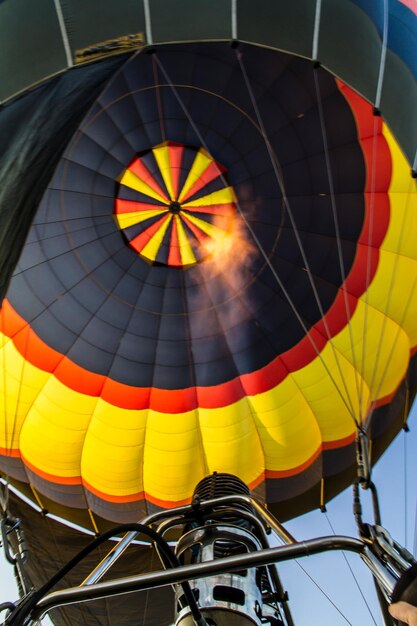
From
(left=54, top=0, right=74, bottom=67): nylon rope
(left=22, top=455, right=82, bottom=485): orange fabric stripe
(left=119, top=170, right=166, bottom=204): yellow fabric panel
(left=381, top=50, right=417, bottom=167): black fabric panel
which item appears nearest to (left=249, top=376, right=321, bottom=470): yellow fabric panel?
(left=22, top=455, right=82, bottom=485): orange fabric stripe

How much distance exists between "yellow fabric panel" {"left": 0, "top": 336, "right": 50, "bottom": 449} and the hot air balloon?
0.05ft

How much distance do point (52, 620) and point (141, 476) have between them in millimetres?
1444

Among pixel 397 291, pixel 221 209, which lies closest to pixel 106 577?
pixel 221 209

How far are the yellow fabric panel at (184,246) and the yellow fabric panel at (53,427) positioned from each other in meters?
1.67

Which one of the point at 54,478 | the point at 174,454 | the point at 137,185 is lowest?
the point at 174,454

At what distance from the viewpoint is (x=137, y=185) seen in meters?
5.98

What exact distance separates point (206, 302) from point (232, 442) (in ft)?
4.50

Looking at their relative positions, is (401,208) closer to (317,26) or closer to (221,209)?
(221,209)

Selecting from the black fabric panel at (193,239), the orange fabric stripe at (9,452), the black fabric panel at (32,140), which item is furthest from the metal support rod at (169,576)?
the orange fabric stripe at (9,452)

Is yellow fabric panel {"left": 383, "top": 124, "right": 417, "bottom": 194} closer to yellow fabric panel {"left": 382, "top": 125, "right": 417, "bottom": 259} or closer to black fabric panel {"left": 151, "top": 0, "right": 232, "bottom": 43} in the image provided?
yellow fabric panel {"left": 382, "top": 125, "right": 417, "bottom": 259}

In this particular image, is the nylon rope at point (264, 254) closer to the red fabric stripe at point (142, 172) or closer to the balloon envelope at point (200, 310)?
the balloon envelope at point (200, 310)

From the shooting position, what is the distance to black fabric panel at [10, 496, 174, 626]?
17.9 feet

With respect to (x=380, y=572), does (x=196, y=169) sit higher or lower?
higher

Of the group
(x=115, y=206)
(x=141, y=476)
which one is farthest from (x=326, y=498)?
(x=115, y=206)
